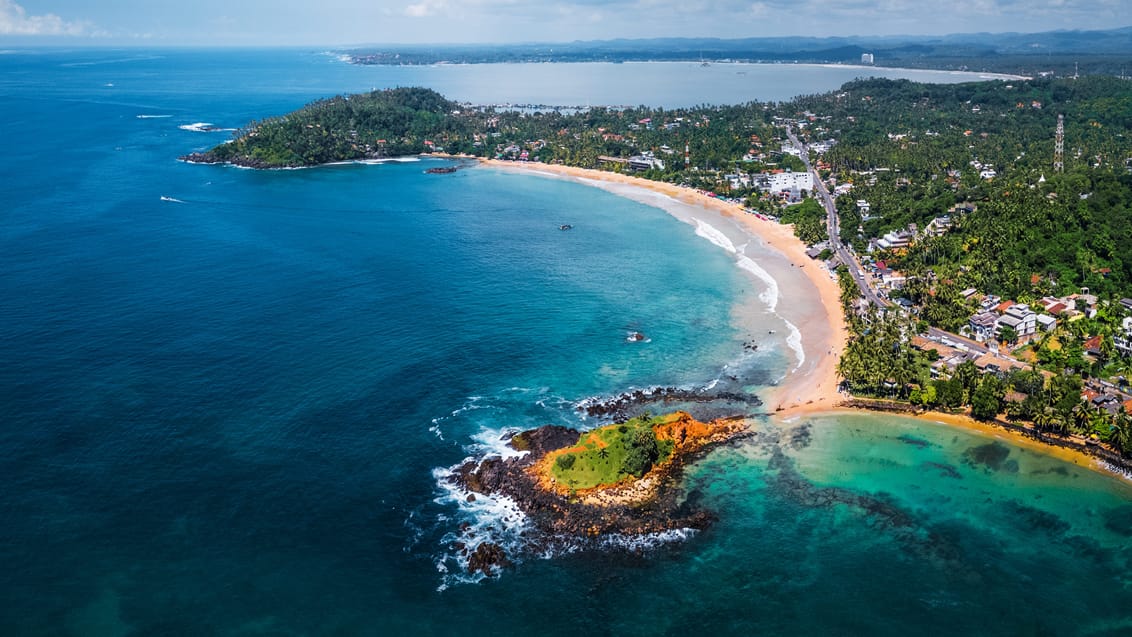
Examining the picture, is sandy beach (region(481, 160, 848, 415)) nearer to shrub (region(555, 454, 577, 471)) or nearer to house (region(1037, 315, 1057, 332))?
house (region(1037, 315, 1057, 332))

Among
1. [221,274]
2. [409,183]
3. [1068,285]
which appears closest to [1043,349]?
[1068,285]

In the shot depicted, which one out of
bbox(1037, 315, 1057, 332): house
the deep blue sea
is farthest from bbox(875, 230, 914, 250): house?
bbox(1037, 315, 1057, 332): house

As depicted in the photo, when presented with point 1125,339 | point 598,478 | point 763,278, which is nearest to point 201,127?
point 763,278

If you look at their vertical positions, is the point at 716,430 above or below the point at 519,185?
below

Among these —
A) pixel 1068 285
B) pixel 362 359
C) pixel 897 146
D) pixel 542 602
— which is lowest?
pixel 542 602

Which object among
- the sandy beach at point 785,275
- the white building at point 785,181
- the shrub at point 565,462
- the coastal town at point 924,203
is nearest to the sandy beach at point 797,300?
the sandy beach at point 785,275

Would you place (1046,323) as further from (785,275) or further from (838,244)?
(838,244)

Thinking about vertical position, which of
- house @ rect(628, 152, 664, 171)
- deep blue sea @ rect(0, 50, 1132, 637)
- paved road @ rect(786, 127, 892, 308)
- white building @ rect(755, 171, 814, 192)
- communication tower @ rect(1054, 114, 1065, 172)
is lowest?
deep blue sea @ rect(0, 50, 1132, 637)

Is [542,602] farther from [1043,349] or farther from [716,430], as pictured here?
[1043,349]
